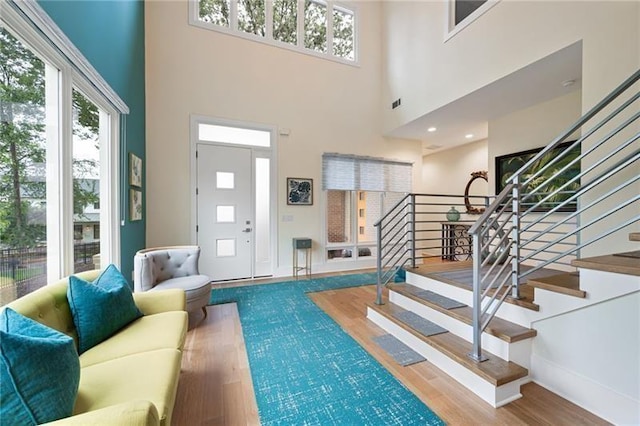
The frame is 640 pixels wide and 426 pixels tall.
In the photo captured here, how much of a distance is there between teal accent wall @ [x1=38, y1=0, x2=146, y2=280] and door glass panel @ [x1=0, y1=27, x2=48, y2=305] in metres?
0.43

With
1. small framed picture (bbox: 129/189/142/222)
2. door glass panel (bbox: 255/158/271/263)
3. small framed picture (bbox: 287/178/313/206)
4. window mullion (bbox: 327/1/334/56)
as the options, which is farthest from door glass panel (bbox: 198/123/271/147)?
window mullion (bbox: 327/1/334/56)

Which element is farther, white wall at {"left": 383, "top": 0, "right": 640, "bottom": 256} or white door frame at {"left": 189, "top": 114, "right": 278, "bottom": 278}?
white door frame at {"left": 189, "top": 114, "right": 278, "bottom": 278}

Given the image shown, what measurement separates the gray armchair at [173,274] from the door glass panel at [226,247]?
109cm

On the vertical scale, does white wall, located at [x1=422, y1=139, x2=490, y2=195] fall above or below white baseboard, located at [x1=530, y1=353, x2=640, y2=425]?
above

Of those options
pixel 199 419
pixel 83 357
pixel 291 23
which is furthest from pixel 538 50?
pixel 83 357

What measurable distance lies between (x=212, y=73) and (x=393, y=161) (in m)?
3.70

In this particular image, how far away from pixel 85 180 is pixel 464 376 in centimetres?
345

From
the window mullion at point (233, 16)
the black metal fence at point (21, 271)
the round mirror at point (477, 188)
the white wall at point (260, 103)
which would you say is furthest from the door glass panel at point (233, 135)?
the round mirror at point (477, 188)

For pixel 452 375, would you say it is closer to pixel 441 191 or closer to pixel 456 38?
pixel 456 38

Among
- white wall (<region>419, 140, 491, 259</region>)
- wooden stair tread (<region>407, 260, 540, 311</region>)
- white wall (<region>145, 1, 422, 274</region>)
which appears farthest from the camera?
white wall (<region>419, 140, 491, 259</region>)

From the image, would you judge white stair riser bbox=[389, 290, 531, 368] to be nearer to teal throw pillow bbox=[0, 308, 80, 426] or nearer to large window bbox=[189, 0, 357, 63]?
teal throw pillow bbox=[0, 308, 80, 426]

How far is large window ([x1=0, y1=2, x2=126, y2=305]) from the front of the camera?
4.81 ft

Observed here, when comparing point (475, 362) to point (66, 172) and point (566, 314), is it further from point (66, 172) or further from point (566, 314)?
point (66, 172)

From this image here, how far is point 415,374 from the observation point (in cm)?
196
